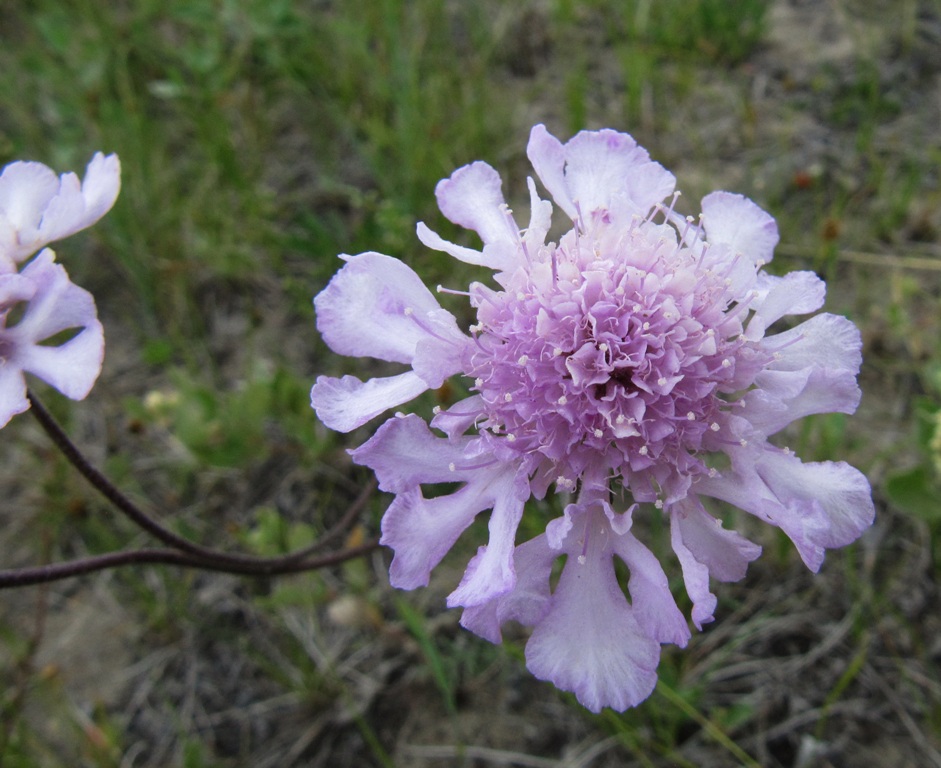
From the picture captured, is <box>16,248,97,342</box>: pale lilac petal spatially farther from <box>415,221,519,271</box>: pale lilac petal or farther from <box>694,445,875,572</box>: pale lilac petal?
<box>694,445,875,572</box>: pale lilac petal

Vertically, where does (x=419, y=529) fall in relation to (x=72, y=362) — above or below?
below

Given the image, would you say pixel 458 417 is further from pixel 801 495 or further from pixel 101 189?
pixel 101 189

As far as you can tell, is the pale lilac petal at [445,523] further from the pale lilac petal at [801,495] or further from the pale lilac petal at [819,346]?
the pale lilac petal at [819,346]

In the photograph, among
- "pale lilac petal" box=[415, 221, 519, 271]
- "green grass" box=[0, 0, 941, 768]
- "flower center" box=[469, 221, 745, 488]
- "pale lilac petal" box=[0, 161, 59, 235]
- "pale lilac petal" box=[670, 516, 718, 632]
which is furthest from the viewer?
"green grass" box=[0, 0, 941, 768]

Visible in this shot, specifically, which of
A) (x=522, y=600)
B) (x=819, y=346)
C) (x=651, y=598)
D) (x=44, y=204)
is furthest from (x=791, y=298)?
(x=44, y=204)

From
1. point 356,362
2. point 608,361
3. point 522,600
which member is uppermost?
point 608,361

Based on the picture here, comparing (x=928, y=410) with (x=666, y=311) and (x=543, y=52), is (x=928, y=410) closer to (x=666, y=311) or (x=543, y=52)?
(x=666, y=311)

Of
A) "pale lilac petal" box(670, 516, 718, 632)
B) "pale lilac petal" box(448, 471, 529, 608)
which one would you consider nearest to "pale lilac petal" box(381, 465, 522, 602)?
"pale lilac petal" box(448, 471, 529, 608)

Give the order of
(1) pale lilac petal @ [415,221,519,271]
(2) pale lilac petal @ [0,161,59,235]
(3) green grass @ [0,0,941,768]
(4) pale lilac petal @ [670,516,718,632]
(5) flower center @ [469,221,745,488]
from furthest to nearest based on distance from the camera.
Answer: (3) green grass @ [0,0,941,768] → (2) pale lilac petal @ [0,161,59,235] → (1) pale lilac petal @ [415,221,519,271] → (5) flower center @ [469,221,745,488] → (4) pale lilac petal @ [670,516,718,632]
